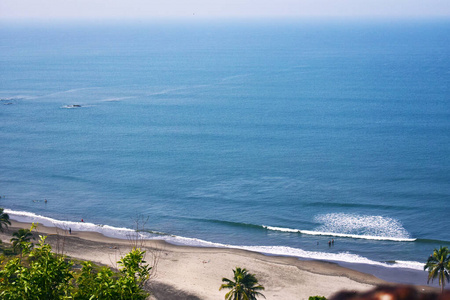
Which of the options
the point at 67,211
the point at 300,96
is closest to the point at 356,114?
the point at 300,96

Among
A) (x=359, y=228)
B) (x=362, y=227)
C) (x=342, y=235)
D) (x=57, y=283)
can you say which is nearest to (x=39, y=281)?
(x=57, y=283)

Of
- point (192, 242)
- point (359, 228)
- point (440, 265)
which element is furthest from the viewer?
point (359, 228)

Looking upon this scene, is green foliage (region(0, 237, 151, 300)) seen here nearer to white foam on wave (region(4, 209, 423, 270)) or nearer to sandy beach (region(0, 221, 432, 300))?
sandy beach (region(0, 221, 432, 300))

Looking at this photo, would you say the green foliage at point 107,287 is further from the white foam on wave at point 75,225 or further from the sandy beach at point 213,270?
the white foam on wave at point 75,225

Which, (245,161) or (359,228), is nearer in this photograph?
(359,228)

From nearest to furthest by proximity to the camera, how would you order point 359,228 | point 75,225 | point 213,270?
point 213,270 → point 359,228 → point 75,225

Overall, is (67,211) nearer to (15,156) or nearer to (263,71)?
(15,156)

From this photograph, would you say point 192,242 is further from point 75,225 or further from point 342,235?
point 342,235

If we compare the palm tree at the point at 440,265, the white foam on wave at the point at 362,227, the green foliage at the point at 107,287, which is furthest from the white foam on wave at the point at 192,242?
the green foliage at the point at 107,287
